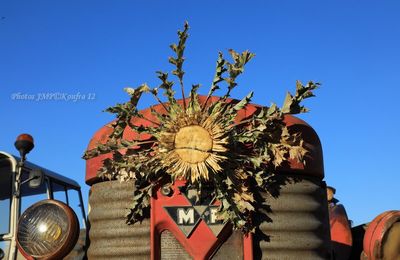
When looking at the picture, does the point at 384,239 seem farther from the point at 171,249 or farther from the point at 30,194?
the point at 30,194

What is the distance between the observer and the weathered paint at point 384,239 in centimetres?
459

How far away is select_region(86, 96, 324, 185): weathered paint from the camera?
4.21 metres

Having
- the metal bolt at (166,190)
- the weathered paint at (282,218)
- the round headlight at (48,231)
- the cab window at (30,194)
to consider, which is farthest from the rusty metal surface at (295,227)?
the cab window at (30,194)

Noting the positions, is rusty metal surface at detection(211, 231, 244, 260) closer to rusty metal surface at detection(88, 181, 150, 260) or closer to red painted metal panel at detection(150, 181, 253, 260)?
red painted metal panel at detection(150, 181, 253, 260)

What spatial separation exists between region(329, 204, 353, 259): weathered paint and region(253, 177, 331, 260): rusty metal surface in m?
1.01

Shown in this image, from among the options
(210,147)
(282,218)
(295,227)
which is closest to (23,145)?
(210,147)

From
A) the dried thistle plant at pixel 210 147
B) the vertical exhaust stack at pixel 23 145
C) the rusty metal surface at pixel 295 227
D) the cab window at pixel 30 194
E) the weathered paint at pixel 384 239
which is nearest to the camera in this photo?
the dried thistle plant at pixel 210 147

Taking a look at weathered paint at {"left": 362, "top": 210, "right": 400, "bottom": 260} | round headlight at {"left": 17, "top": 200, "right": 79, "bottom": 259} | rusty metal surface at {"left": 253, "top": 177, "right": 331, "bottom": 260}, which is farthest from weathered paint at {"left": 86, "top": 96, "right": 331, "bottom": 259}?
weathered paint at {"left": 362, "top": 210, "right": 400, "bottom": 260}

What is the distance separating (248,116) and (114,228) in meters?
1.49

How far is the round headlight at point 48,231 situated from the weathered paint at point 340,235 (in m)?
2.81

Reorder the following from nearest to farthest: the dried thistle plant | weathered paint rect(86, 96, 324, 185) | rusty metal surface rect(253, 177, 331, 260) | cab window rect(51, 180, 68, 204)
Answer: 1. the dried thistle plant
2. rusty metal surface rect(253, 177, 331, 260)
3. weathered paint rect(86, 96, 324, 185)
4. cab window rect(51, 180, 68, 204)

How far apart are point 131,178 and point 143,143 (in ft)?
1.00

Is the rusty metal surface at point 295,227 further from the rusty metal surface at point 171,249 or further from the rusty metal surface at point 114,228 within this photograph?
the rusty metal surface at point 114,228

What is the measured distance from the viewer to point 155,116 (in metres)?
4.13
